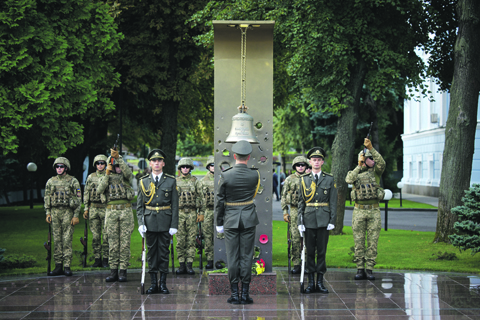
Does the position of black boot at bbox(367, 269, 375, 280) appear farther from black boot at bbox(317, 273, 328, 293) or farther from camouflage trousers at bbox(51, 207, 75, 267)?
camouflage trousers at bbox(51, 207, 75, 267)

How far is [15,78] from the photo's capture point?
14.9 metres

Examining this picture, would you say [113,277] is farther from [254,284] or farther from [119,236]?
[254,284]

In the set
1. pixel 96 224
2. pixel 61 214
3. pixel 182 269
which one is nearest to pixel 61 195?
pixel 61 214

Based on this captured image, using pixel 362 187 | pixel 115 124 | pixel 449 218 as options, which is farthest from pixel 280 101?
pixel 362 187

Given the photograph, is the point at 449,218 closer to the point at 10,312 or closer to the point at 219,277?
the point at 219,277

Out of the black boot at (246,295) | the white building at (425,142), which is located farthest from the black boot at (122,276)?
the white building at (425,142)

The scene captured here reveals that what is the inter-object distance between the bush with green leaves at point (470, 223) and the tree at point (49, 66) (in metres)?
10.4

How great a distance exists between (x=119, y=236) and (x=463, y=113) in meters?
9.12

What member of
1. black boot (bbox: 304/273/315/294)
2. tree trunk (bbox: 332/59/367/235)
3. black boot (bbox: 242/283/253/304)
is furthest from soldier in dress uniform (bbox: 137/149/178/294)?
tree trunk (bbox: 332/59/367/235)

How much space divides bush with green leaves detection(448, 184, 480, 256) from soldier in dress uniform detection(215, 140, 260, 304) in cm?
457

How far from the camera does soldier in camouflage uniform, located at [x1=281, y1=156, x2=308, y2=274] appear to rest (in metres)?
10.9

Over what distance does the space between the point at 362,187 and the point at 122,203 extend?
14.2 ft

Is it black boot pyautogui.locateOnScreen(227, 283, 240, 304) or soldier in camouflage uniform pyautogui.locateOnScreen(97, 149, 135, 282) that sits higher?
soldier in camouflage uniform pyautogui.locateOnScreen(97, 149, 135, 282)

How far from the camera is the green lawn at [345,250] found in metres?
11.6
